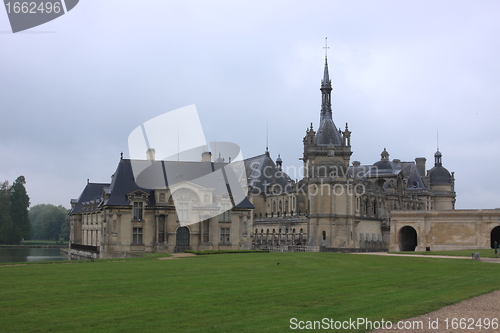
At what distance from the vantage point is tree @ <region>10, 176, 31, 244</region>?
101 m

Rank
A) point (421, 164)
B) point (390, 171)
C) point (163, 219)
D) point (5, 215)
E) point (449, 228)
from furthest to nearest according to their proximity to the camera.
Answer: point (421, 164), point (5, 215), point (390, 171), point (449, 228), point (163, 219)

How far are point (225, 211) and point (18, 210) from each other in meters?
59.6

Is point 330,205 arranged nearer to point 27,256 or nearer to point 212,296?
point 27,256

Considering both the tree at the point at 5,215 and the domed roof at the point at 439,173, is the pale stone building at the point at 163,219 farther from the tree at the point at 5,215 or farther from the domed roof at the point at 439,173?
the domed roof at the point at 439,173

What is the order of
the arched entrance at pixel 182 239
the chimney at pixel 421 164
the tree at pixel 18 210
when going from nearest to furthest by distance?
1. the arched entrance at pixel 182 239
2. the tree at pixel 18 210
3. the chimney at pixel 421 164

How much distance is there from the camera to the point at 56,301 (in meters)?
17.0

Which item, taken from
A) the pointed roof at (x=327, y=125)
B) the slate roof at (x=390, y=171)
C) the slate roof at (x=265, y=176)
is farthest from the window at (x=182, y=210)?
the slate roof at (x=265, y=176)

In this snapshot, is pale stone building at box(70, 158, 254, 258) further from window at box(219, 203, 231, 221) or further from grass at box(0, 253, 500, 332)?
grass at box(0, 253, 500, 332)

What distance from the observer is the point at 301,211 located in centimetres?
8400

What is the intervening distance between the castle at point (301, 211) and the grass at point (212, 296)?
27.9 m

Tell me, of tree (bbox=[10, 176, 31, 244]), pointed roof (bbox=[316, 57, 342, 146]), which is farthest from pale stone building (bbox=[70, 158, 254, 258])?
tree (bbox=[10, 176, 31, 244])

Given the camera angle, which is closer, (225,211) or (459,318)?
(459,318)

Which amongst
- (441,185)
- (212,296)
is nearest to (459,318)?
(212,296)

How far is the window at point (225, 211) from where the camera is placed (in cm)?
5872
